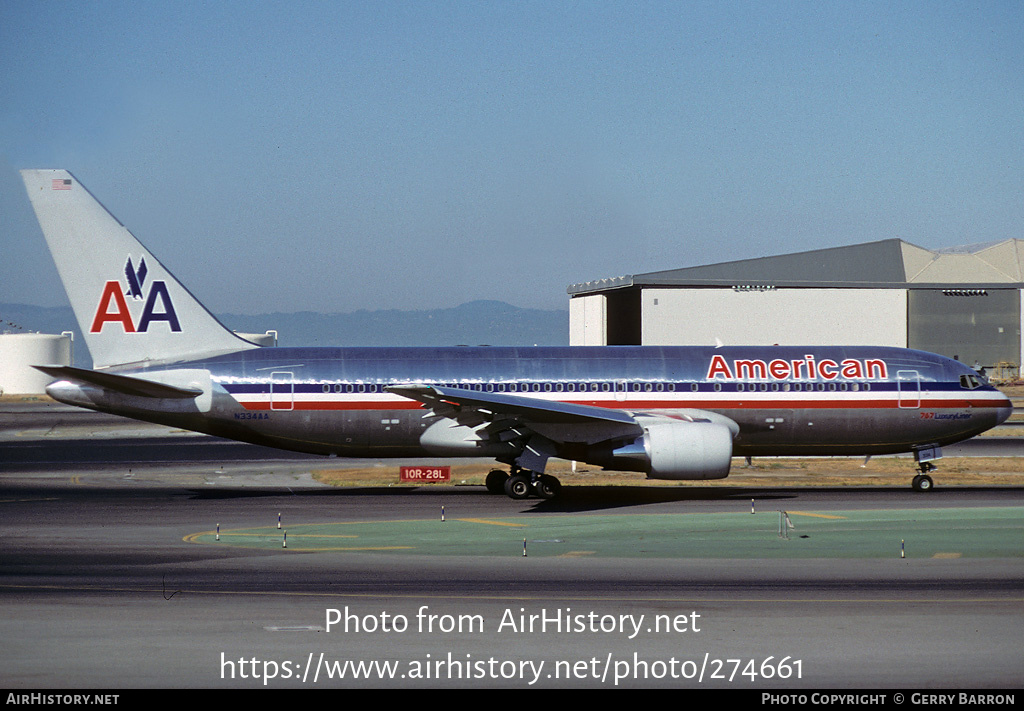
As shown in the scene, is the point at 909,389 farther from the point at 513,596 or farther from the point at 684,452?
the point at 513,596

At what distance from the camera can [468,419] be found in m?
30.9

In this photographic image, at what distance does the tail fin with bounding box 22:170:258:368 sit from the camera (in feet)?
104

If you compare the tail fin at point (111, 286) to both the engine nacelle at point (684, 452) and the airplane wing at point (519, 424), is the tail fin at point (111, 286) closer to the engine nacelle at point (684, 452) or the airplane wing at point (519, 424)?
the airplane wing at point (519, 424)

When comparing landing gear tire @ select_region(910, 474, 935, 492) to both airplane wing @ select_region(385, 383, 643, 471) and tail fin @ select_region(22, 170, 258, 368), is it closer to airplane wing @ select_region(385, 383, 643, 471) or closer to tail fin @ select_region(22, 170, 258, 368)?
airplane wing @ select_region(385, 383, 643, 471)

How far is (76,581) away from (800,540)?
15.0 metres

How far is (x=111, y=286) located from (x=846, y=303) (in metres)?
62.4

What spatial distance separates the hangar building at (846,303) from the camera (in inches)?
3137

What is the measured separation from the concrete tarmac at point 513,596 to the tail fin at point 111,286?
16.2 feet

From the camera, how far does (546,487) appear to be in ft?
101

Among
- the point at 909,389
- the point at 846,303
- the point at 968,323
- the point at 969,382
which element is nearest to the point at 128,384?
the point at 909,389

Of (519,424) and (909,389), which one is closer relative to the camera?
(519,424)

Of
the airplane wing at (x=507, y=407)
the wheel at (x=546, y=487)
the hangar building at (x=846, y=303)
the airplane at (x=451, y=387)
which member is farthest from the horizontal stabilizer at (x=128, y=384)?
the hangar building at (x=846, y=303)

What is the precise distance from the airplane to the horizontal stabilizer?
7cm
